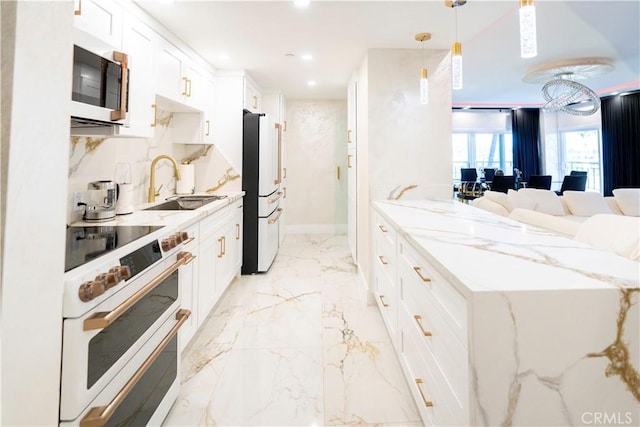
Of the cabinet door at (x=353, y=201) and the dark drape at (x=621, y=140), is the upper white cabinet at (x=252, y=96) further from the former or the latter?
the dark drape at (x=621, y=140)

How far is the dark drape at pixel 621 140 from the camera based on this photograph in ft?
22.0

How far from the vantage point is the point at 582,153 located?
8055mm

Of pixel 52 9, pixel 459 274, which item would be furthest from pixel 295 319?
pixel 52 9

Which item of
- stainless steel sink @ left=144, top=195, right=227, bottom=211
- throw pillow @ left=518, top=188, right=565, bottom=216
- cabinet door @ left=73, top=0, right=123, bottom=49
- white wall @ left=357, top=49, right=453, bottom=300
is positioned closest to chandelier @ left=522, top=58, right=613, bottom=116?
throw pillow @ left=518, top=188, right=565, bottom=216

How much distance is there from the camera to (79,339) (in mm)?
954

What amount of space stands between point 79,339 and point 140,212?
4.48 ft

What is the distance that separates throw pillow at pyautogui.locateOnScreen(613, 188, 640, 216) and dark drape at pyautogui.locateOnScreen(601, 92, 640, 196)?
12.0 ft

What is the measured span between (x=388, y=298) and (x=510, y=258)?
1144 mm

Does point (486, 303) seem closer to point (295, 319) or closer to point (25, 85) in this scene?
point (25, 85)

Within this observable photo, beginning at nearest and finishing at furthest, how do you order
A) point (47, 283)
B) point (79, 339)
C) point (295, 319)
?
point (47, 283)
point (79, 339)
point (295, 319)

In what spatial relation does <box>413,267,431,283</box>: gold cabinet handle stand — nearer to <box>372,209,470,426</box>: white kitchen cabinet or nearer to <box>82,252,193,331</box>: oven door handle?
<box>372,209,470,426</box>: white kitchen cabinet

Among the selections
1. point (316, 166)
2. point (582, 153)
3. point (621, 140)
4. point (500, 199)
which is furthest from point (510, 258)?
point (582, 153)

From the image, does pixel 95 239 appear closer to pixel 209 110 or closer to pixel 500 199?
pixel 209 110

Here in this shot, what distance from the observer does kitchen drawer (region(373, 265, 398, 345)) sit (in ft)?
6.32
